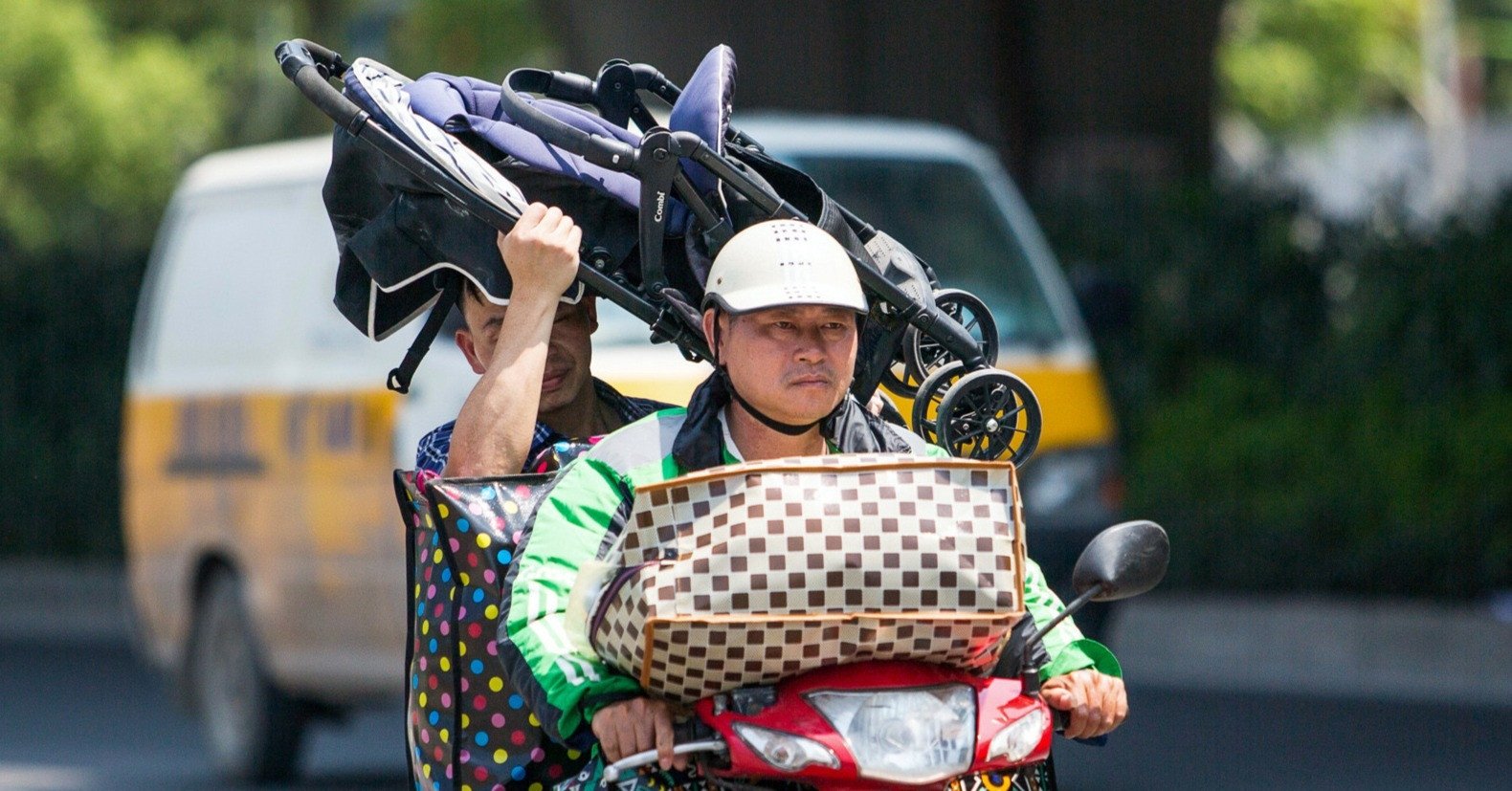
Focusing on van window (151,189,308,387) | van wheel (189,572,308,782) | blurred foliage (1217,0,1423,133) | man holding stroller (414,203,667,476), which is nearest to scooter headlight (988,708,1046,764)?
man holding stroller (414,203,667,476)

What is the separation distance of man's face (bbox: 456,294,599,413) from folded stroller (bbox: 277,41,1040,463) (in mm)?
101

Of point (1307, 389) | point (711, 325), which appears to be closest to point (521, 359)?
point (711, 325)

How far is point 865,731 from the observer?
3256 mm

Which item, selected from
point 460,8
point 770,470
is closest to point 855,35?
point 770,470

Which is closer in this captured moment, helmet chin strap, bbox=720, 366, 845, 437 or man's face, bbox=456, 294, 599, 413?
helmet chin strap, bbox=720, 366, 845, 437

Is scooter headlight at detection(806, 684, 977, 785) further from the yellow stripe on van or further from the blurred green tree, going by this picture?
the blurred green tree

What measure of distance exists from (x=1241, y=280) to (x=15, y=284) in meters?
8.12

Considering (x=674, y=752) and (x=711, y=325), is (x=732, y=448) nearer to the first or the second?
(x=711, y=325)

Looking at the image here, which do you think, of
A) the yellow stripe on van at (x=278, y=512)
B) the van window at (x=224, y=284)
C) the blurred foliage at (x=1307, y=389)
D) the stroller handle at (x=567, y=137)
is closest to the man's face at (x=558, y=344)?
the stroller handle at (x=567, y=137)

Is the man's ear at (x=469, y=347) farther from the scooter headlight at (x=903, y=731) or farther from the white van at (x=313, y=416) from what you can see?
the white van at (x=313, y=416)

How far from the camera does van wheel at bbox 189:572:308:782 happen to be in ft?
32.7

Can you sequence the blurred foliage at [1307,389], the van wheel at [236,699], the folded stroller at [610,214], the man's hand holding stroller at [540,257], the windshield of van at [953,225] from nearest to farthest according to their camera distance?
the man's hand holding stroller at [540,257]
the folded stroller at [610,214]
the windshield of van at [953,225]
the van wheel at [236,699]
the blurred foliage at [1307,389]

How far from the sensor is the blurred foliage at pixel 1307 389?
12484 mm

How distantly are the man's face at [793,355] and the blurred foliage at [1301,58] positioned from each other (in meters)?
34.5
